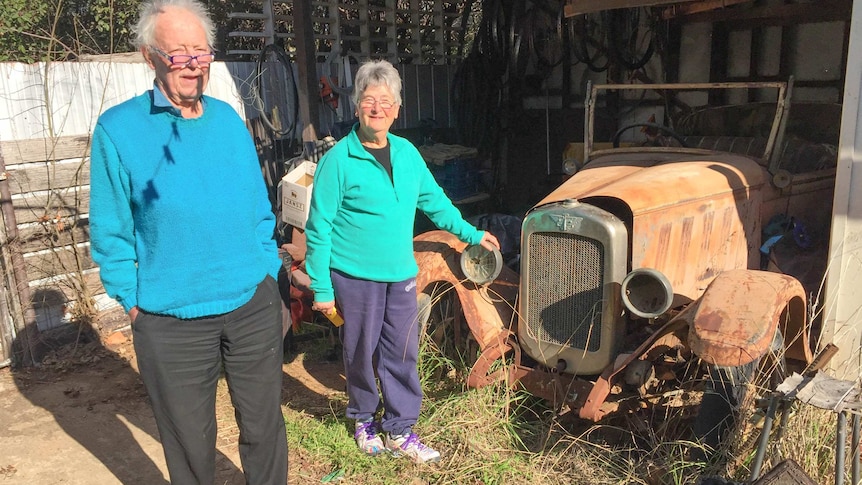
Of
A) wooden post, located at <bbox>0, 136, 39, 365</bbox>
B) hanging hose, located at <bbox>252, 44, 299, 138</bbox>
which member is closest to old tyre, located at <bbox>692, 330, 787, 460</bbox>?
wooden post, located at <bbox>0, 136, 39, 365</bbox>

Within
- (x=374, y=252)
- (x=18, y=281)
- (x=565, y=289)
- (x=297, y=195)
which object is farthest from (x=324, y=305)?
(x=18, y=281)

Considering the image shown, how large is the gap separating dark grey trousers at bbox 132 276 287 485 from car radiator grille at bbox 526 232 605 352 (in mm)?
1372

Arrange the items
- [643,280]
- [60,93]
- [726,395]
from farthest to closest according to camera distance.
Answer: [60,93] < [643,280] < [726,395]

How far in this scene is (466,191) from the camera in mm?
7168

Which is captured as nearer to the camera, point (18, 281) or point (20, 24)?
point (18, 281)

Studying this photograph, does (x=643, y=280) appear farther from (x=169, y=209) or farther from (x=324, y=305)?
(x=169, y=209)

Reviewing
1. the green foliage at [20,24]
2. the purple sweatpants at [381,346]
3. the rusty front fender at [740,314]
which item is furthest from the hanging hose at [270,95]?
the rusty front fender at [740,314]

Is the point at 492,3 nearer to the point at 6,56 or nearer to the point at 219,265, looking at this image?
the point at 6,56

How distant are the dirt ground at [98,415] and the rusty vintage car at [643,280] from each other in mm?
967

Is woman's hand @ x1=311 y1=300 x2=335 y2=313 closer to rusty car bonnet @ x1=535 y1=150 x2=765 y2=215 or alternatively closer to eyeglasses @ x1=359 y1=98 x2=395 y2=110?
eyeglasses @ x1=359 y1=98 x2=395 y2=110

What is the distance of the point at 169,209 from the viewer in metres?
2.09

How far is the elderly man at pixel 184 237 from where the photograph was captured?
205cm

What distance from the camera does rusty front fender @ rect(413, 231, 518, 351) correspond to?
346 centimetres

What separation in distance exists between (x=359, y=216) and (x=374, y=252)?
17cm
